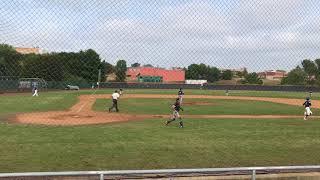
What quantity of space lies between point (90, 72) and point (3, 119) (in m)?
21.5

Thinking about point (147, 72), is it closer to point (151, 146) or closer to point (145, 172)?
point (145, 172)

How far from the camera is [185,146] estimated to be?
1831 centimetres

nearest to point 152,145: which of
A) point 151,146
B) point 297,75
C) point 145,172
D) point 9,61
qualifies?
point 151,146

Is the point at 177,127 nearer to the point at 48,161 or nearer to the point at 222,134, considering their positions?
the point at 222,134

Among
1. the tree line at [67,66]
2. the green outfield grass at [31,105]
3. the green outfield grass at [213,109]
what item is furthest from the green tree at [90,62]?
the green outfield grass at [213,109]

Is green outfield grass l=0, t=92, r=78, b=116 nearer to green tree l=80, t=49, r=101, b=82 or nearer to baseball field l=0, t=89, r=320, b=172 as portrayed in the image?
baseball field l=0, t=89, r=320, b=172

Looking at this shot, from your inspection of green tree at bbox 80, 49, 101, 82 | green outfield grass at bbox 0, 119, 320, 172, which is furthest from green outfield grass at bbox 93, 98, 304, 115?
green tree at bbox 80, 49, 101, 82

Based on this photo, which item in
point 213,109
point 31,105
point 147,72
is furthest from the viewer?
point 31,105

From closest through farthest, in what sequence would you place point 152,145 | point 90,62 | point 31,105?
point 90,62, point 152,145, point 31,105

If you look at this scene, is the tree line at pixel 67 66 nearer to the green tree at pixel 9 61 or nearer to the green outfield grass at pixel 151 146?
the green tree at pixel 9 61

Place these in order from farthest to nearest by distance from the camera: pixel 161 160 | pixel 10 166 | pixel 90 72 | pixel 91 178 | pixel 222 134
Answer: pixel 222 134, pixel 161 160, pixel 10 166, pixel 90 72, pixel 91 178

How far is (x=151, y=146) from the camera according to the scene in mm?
18141

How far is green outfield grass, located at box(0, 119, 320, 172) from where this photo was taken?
14838mm

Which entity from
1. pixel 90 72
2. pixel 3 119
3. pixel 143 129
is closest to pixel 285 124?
pixel 143 129
